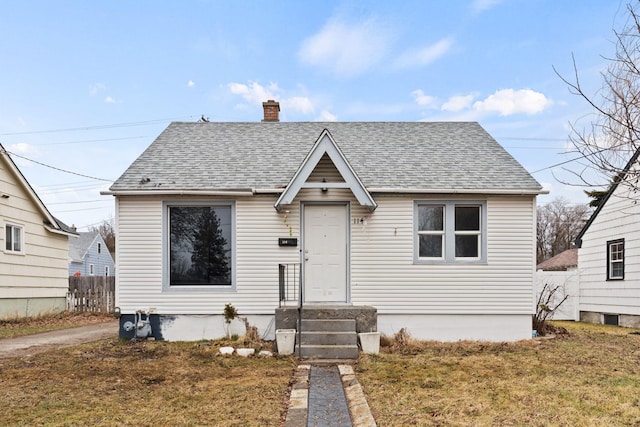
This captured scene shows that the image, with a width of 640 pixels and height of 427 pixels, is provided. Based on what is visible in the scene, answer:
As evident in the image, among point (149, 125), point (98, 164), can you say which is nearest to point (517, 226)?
point (149, 125)

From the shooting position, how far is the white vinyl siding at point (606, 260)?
13.2m

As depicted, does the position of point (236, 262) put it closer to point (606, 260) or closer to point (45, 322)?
point (45, 322)

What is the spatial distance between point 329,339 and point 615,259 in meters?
10.3

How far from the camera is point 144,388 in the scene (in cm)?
627

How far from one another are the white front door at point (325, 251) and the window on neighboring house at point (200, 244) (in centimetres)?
163

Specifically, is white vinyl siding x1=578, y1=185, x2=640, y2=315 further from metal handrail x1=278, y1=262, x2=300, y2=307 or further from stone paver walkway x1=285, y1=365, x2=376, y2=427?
stone paver walkway x1=285, y1=365, x2=376, y2=427

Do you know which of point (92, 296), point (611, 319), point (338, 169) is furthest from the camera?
point (92, 296)

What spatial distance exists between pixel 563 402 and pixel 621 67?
3.72 metres

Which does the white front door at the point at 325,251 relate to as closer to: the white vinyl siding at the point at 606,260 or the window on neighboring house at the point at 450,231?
the window on neighboring house at the point at 450,231

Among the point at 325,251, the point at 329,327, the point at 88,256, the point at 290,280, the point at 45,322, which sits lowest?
the point at 45,322

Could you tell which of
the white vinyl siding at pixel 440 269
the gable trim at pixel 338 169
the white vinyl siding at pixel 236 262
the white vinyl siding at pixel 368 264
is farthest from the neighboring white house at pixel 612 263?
the white vinyl siding at pixel 236 262

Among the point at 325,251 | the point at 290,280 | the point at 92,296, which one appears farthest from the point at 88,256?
the point at 325,251

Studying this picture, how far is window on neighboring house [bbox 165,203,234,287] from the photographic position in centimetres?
1020

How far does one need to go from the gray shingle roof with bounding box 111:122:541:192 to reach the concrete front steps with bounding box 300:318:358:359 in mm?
3035
